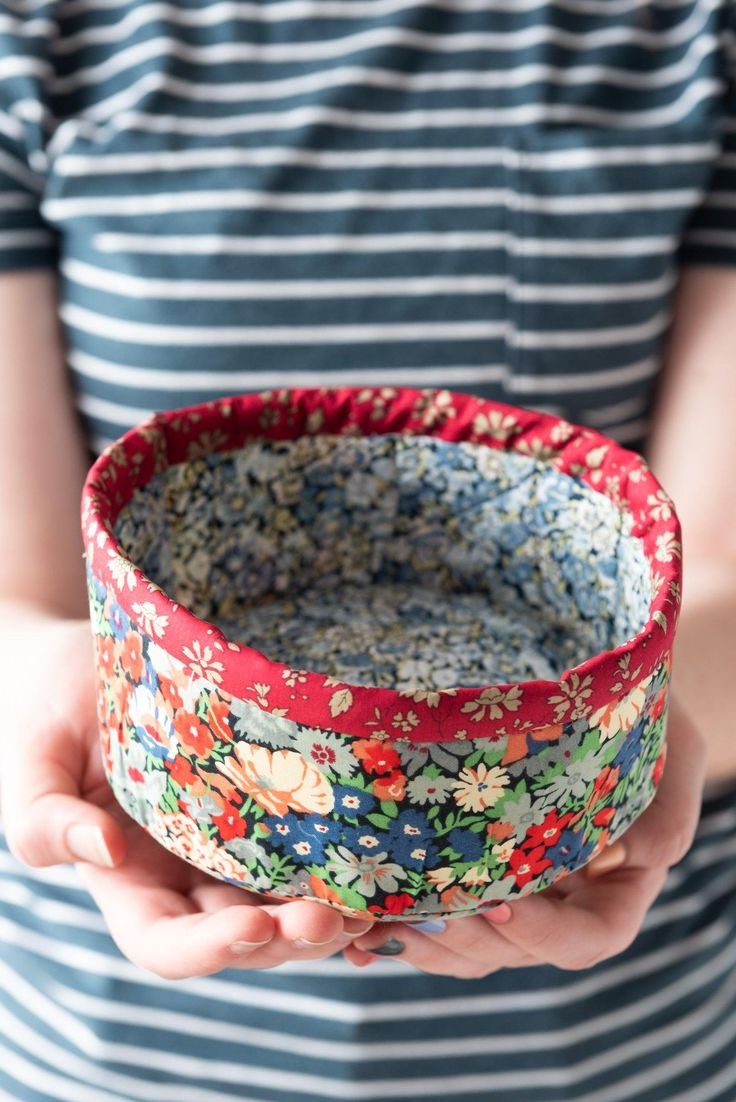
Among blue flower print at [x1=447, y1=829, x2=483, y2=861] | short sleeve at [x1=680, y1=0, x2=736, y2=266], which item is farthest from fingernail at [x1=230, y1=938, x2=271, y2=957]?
short sleeve at [x1=680, y1=0, x2=736, y2=266]

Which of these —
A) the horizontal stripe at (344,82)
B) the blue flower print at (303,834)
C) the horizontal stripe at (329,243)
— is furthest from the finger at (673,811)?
the horizontal stripe at (344,82)

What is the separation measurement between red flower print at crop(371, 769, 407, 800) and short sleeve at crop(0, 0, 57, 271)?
0.48 metres

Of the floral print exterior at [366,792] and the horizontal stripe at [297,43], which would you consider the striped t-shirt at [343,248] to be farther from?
the floral print exterior at [366,792]

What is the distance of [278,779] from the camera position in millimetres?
396

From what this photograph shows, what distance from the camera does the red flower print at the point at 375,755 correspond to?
0.37 metres

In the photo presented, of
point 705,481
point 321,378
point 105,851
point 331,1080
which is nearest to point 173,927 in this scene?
point 105,851

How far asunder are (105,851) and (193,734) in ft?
0.43

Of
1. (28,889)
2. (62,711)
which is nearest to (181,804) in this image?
(62,711)

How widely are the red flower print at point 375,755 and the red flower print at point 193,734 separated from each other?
2.5 inches

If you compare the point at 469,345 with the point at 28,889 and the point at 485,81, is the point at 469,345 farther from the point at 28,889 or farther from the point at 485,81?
the point at 28,889

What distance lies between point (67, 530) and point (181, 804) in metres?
0.35

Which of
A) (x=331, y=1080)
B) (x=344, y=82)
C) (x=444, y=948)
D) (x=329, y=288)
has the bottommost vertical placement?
(x=331, y=1080)

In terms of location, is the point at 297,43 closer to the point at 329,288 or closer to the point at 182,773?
the point at 329,288

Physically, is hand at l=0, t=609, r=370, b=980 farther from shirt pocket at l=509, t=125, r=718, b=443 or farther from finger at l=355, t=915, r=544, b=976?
shirt pocket at l=509, t=125, r=718, b=443
